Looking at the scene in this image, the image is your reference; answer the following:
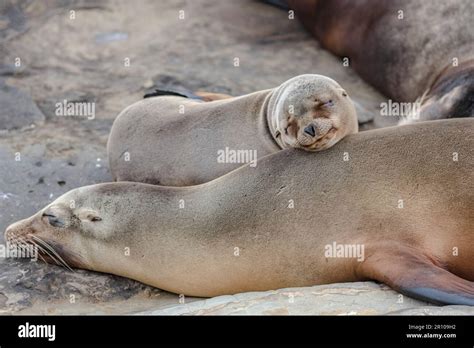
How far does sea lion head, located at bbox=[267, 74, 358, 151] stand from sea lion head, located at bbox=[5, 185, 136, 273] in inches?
34.1

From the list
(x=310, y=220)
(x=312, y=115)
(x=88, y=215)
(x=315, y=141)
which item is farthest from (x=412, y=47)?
(x=88, y=215)

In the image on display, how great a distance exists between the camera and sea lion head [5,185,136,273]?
4.51 m

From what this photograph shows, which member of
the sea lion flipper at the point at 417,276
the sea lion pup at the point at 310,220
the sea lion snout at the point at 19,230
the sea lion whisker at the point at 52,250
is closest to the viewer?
the sea lion flipper at the point at 417,276

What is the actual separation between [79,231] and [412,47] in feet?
10.3

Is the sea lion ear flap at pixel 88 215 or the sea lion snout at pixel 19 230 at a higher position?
the sea lion ear flap at pixel 88 215

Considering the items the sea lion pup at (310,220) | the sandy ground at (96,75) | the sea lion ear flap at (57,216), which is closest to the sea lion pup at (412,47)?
the sandy ground at (96,75)

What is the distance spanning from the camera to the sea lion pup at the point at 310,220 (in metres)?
3.99

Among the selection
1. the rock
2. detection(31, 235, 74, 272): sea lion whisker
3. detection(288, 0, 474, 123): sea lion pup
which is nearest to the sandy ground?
detection(31, 235, 74, 272): sea lion whisker

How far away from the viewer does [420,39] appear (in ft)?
21.7

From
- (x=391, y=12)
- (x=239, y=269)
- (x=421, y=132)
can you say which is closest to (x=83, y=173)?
(x=239, y=269)

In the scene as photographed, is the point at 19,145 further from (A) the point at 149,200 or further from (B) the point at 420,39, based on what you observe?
(B) the point at 420,39

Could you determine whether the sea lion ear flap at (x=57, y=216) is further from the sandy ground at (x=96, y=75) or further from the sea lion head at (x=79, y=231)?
the sandy ground at (x=96, y=75)

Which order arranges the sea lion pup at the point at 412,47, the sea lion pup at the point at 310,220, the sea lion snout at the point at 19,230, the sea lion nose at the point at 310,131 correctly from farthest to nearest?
the sea lion pup at the point at 412,47 → the sea lion snout at the point at 19,230 → the sea lion nose at the point at 310,131 → the sea lion pup at the point at 310,220
